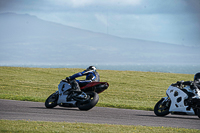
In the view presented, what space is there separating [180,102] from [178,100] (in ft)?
0.40

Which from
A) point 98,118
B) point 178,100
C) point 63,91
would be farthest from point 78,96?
point 178,100

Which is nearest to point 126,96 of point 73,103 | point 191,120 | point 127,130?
point 73,103

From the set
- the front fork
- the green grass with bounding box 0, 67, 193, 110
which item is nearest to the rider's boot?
the front fork

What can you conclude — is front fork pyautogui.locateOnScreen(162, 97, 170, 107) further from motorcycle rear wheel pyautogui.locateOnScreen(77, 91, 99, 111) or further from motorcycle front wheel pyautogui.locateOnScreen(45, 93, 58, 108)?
motorcycle front wheel pyautogui.locateOnScreen(45, 93, 58, 108)

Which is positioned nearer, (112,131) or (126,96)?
(112,131)

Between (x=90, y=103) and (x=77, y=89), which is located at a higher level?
(x=77, y=89)

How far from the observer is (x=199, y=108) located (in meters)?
11.9

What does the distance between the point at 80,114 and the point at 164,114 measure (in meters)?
3.33

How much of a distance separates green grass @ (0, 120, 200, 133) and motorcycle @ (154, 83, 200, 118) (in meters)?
2.49

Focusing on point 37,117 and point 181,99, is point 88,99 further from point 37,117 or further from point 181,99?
point 181,99

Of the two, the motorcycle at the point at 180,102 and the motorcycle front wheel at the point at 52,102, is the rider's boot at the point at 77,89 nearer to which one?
the motorcycle front wheel at the point at 52,102

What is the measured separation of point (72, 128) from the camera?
9227 mm

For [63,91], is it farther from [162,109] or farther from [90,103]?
[162,109]

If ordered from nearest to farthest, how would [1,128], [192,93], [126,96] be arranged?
[1,128] < [192,93] < [126,96]
